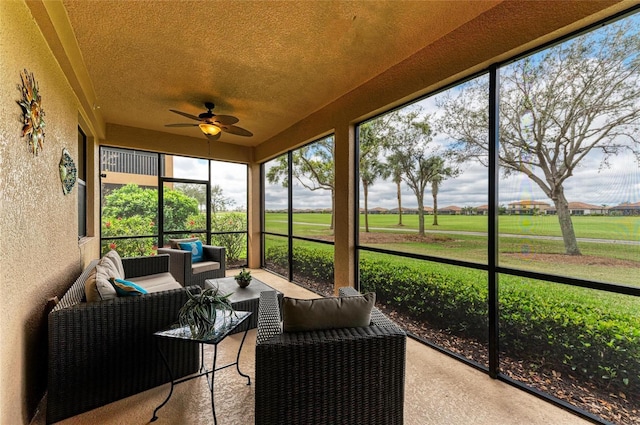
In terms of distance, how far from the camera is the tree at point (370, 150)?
3449 millimetres

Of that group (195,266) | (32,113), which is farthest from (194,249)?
(32,113)

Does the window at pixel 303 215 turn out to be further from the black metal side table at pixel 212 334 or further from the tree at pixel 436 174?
the black metal side table at pixel 212 334

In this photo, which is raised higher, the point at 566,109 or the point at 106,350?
the point at 566,109

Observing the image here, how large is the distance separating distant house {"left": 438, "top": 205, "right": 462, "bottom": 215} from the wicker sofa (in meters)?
2.45

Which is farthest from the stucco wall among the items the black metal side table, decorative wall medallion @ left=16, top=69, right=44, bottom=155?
the black metal side table

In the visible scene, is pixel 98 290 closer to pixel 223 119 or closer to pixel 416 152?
pixel 223 119

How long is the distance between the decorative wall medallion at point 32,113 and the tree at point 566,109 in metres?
3.40

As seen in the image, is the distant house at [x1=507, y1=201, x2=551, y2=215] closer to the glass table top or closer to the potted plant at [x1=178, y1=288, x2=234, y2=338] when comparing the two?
the glass table top

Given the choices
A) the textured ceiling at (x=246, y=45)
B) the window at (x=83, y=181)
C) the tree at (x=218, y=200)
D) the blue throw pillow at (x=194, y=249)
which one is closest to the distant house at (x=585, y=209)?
the textured ceiling at (x=246, y=45)

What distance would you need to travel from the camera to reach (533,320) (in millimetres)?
2150

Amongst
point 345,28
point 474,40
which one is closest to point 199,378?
point 345,28

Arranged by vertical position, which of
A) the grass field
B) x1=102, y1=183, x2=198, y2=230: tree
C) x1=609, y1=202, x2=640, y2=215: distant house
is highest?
x1=102, y1=183, x2=198, y2=230: tree

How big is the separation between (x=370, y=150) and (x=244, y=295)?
94.3 inches

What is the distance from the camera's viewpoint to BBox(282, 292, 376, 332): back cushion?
1.54m
